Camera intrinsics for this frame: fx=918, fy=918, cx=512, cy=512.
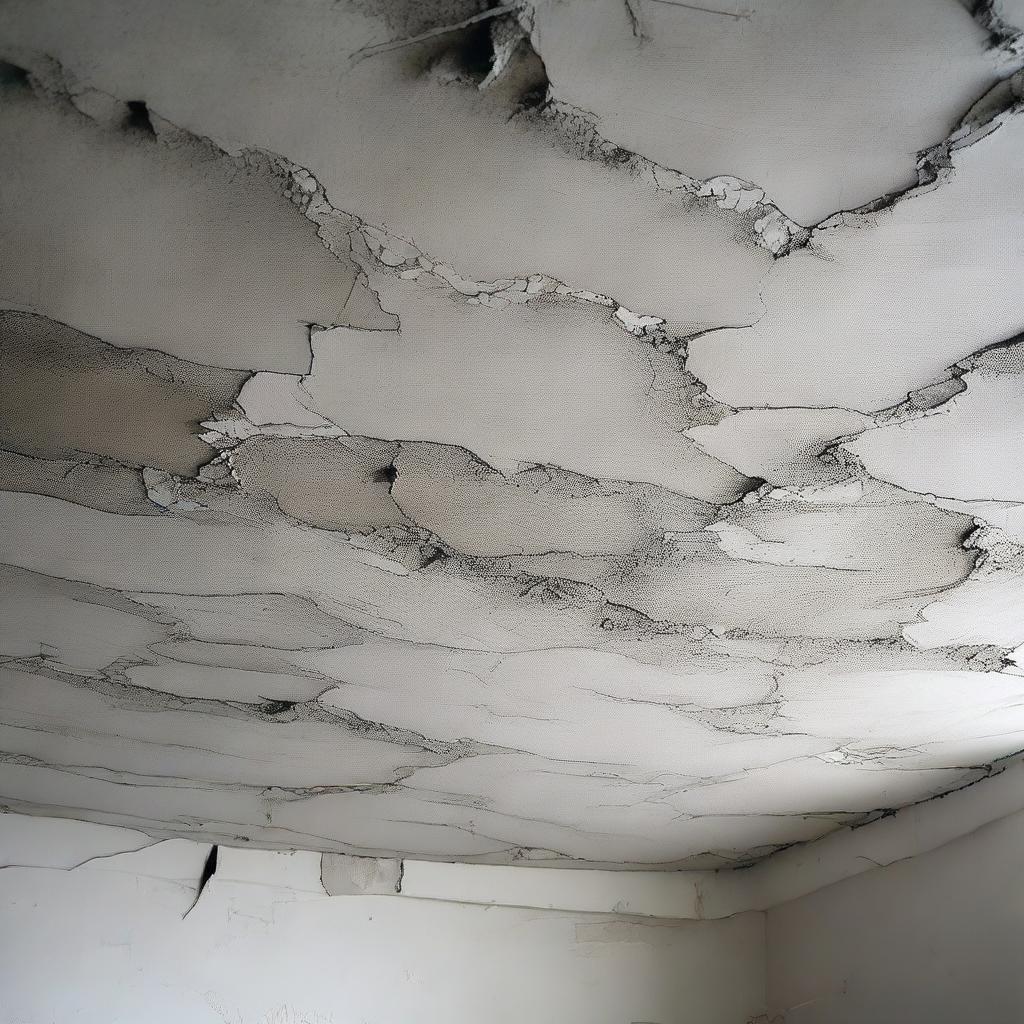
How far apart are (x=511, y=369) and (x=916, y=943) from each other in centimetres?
243

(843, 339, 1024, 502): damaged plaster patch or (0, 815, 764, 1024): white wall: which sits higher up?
(843, 339, 1024, 502): damaged plaster patch

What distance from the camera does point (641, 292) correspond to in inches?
42.6

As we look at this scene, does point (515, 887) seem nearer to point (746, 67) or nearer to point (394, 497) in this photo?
point (394, 497)

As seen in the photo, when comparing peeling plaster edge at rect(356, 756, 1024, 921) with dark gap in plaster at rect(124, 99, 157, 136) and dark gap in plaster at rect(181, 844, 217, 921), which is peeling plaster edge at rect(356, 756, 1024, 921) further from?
dark gap in plaster at rect(124, 99, 157, 136)

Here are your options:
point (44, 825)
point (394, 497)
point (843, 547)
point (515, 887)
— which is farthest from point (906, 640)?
point (44, 825)

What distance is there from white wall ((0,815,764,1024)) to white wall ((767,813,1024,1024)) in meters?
0.27

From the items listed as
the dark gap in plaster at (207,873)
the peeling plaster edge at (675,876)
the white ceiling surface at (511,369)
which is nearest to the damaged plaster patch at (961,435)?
the white ceiling surface at (511,369)

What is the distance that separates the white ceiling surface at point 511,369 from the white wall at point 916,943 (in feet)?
2.17

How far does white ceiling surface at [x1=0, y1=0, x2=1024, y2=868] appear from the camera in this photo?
2.81 feet

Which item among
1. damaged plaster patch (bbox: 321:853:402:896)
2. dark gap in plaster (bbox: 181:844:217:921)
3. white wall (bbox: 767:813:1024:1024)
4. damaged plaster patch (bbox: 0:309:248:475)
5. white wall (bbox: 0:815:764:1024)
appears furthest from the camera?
damaged plaster patch (bbox: 321:853:402:896)

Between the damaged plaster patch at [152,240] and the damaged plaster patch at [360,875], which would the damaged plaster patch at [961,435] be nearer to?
the damaged plaster patch at [152,240]

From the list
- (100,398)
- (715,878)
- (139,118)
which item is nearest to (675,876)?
(715,878)

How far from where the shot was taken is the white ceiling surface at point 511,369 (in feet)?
2.81

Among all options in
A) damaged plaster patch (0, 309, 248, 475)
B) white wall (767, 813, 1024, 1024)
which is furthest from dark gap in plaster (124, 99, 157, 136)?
white wall (767, 813, 1024, 1024)
